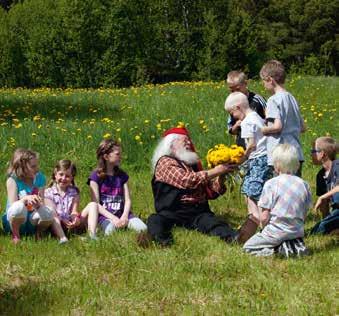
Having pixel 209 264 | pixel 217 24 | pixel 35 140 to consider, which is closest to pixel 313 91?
pixel 35 140

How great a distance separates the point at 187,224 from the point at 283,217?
1135 millimetres

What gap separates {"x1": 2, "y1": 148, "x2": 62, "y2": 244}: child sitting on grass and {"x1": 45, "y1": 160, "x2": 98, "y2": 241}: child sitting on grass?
7.0 inches

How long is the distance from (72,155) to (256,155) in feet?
12.0

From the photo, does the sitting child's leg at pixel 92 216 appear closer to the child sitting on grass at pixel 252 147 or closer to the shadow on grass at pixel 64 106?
the child sitting on grass at pixel 252 147

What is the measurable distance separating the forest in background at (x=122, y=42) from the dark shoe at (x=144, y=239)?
59.5 feet

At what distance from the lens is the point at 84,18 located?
2402 cm

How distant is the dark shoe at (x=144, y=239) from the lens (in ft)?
18.9

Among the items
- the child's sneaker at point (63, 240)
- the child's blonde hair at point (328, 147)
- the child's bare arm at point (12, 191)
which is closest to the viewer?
the child's sneaker at point (63, 240)

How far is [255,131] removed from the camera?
6270 millimetres

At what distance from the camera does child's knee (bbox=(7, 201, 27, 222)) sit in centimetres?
584

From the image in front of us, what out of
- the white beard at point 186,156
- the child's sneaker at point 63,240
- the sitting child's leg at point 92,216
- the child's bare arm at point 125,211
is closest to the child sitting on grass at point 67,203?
the sitting child's leg at point 92,216

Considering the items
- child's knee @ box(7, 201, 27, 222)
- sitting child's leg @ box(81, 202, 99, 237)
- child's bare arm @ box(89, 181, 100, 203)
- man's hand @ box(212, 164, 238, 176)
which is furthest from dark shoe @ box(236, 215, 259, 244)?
child's knee @ box(7, 201, 27, 222)

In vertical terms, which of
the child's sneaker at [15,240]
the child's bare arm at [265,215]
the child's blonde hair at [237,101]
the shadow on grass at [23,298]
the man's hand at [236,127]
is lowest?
the shadow on grass at [23,298]

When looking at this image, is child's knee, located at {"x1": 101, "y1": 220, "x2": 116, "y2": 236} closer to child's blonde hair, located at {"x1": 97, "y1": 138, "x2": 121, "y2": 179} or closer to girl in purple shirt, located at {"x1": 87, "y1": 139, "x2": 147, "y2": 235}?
girl in purple shirt, located at {"x1": 87, "y1": 139, "x2": 147, "y2": 235}
